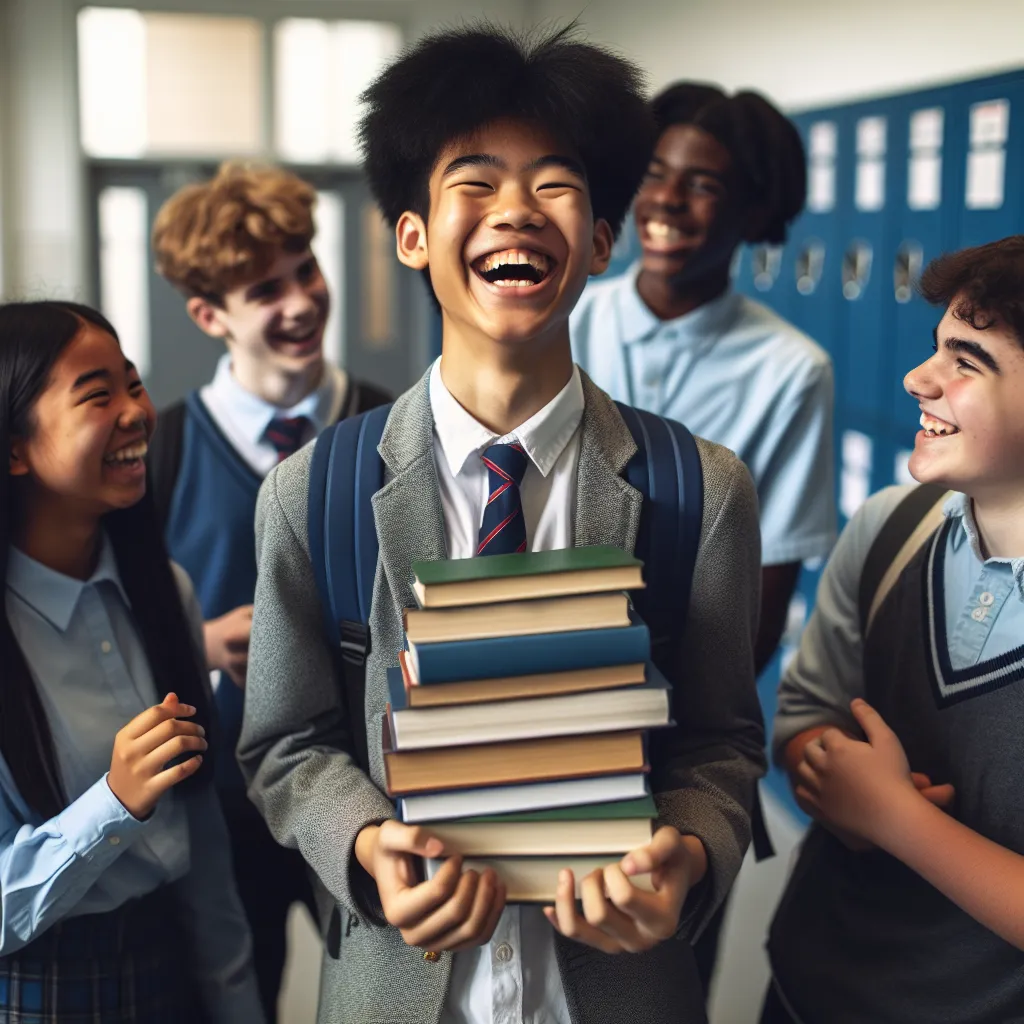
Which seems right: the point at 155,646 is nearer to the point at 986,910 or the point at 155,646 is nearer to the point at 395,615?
the point at 395,615

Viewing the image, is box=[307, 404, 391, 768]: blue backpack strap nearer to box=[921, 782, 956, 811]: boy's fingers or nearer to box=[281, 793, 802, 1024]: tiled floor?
box=[921, 782, 956, 811]: boy's fingers

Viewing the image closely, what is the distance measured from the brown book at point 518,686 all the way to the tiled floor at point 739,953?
1751 millimetres

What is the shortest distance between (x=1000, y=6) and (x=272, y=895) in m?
2.43

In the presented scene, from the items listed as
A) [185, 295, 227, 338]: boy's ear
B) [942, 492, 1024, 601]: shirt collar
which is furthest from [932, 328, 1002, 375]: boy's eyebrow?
[185, 295, 227, 338]: boy's ear

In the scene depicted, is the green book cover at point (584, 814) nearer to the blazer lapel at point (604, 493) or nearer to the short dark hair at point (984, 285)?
the blazer lapel at point (604, 493)

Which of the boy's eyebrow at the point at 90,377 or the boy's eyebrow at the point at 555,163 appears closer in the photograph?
the boy's eyebrow at the point at 555,163

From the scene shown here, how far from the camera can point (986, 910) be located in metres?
1.24

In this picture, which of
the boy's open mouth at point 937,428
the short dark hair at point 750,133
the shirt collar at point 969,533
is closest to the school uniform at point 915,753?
the shirt collar at point 969,533

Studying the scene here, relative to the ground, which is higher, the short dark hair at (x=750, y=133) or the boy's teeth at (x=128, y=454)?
the short dark hair at (x=750, y=133)

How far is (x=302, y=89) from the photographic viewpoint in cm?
669

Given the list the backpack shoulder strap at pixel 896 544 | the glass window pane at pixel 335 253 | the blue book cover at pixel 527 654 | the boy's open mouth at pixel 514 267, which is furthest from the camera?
the glass window pane at pixel 335 253

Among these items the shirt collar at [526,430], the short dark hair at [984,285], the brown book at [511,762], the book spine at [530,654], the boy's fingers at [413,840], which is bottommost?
the boy's fingers at [413,840]

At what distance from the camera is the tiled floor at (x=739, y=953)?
2.88 m

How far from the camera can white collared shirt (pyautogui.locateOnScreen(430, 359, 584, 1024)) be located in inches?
49.8
